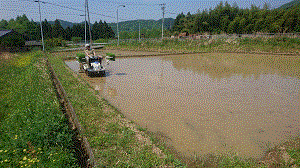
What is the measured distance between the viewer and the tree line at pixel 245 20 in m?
36.6

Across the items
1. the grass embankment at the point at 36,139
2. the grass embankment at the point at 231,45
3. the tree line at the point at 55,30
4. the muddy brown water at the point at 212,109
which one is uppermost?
the tree line at the point at 55,30

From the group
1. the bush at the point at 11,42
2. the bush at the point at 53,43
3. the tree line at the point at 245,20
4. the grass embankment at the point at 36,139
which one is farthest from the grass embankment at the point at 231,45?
the grass embankment at the point at 36,139

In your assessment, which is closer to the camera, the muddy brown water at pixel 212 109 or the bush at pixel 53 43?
the muddy brown water at pixel 212 109

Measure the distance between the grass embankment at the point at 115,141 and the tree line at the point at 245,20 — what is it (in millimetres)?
40492

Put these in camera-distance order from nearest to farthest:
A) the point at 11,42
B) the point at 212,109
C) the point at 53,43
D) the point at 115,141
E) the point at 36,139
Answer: the point at 36,139 < the point at 115,141 < the point at 212,109 < the point at 11,42 < the point at 53,43

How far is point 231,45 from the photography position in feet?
98.5

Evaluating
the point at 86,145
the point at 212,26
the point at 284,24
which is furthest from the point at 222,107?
the point at 212,26

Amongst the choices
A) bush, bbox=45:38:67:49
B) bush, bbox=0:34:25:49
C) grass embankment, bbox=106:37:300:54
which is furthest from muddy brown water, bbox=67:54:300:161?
bush, bbox=45:38:67:49

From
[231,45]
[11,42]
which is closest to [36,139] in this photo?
[11,42]

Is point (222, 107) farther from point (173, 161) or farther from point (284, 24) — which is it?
point (284, 24)

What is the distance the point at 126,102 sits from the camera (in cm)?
732

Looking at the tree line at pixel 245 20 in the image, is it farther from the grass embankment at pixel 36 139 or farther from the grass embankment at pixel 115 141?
the grass embankment at pixel 36 139

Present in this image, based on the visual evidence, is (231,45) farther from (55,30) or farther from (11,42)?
(55,30)

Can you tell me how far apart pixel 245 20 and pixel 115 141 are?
162 ft
